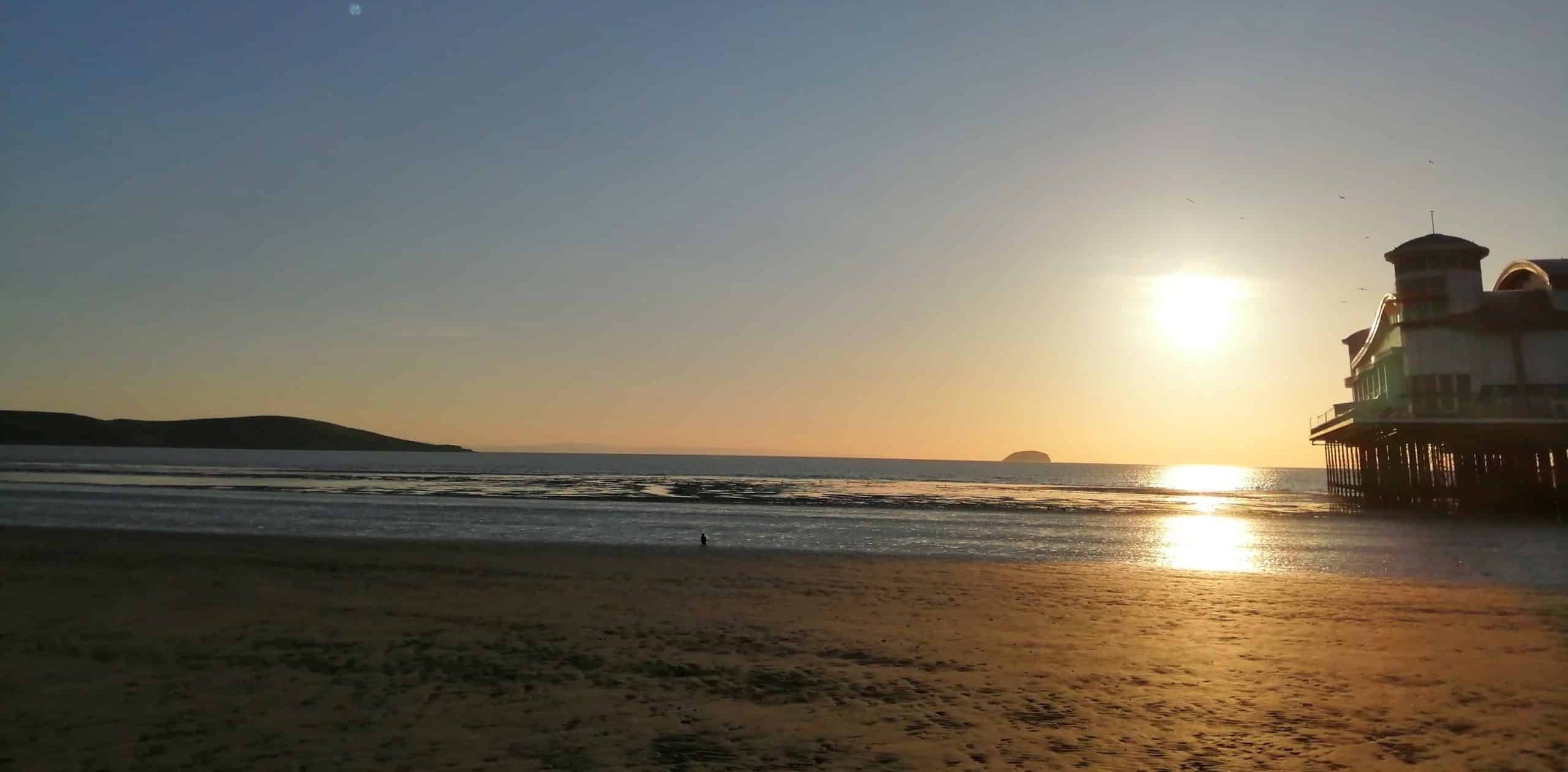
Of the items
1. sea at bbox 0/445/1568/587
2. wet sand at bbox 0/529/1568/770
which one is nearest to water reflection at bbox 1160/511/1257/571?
sea at bbox 0/445/1568/587

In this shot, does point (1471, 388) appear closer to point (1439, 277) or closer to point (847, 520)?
point (1439, 277)

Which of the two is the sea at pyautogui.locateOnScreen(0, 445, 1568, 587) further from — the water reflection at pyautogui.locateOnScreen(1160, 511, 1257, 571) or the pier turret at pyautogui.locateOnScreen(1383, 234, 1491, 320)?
the pier turret at pyautogui.locateOnScreen(1383, 234, 1491, 320)

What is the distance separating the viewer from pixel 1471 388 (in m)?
43.1

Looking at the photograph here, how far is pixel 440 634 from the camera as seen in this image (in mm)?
12422

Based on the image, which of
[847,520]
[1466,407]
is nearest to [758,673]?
[847,520]

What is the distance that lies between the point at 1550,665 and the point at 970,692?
734 cm

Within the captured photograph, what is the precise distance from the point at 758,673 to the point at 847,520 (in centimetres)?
2941

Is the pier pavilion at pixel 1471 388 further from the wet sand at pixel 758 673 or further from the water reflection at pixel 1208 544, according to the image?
the wet sand at pixel 758 673

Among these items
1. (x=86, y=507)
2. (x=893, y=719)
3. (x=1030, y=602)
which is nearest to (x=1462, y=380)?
(x=1030, y=602)

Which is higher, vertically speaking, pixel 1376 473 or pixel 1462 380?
pixel 1462 380

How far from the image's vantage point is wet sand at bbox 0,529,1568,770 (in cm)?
764

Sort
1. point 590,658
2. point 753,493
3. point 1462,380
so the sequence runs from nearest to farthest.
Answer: point 590,658, point 1462,380, point 753,493

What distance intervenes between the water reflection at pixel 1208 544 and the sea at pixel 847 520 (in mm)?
143

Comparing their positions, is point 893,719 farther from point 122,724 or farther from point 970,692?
point 122,724
